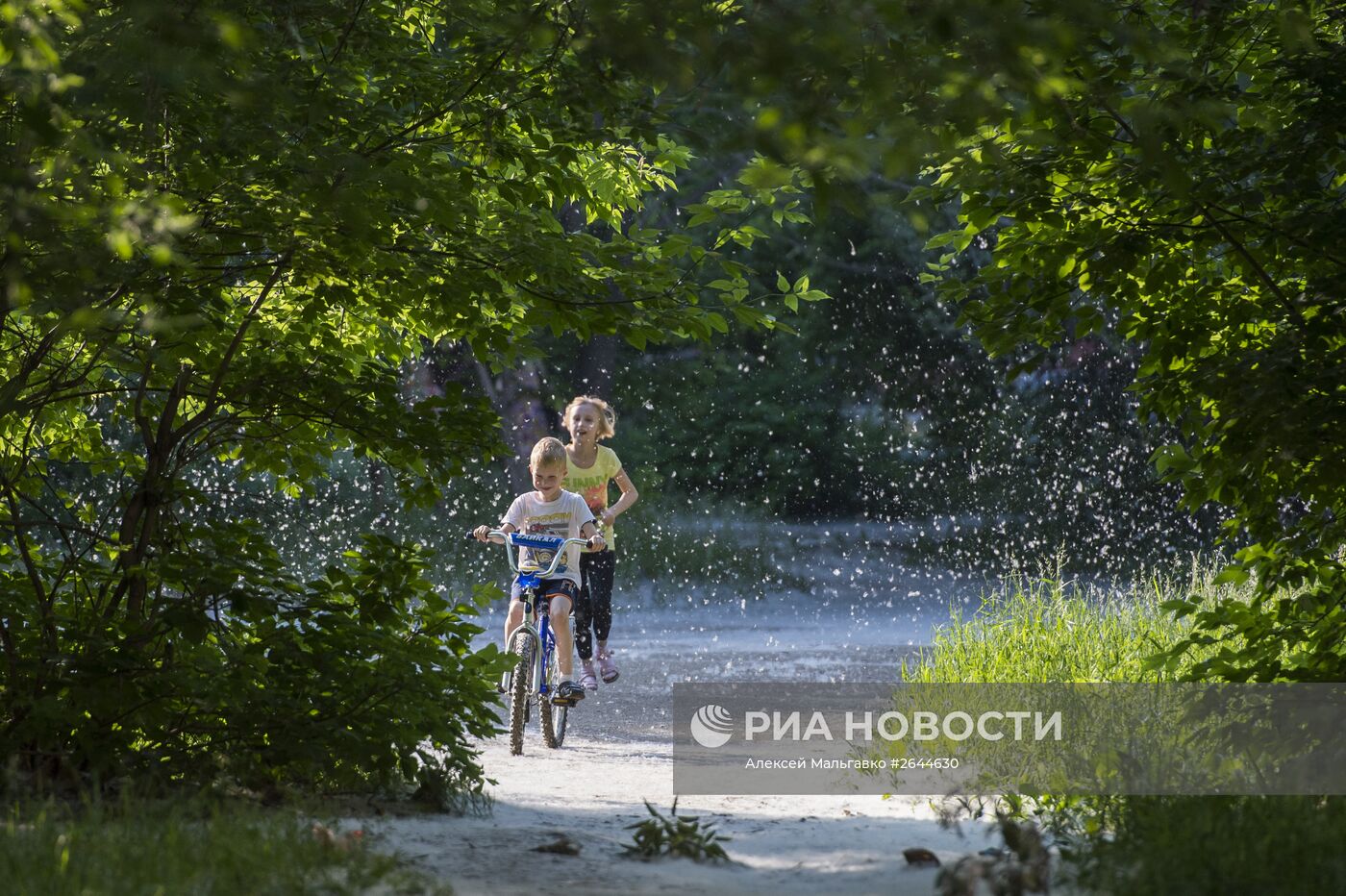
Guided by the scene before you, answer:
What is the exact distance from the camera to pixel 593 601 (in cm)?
938

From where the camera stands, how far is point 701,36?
3.44 m

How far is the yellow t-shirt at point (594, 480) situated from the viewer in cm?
951

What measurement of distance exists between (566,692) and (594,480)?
1.77 meters

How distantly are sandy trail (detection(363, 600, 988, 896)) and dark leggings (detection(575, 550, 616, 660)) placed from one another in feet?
2.07

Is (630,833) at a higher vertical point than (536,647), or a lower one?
lower

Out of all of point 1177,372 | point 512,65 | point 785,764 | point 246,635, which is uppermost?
point 512,65

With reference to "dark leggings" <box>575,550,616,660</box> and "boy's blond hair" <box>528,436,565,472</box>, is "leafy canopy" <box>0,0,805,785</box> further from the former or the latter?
"dark leggings" <box>575,550,616,660</box>

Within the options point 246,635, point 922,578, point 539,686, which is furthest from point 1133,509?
point 246,635

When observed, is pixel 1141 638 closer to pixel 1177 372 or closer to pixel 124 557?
pixel 1177 372

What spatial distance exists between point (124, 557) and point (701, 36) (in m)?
3.51

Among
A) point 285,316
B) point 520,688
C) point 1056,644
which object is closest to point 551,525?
point 520,688

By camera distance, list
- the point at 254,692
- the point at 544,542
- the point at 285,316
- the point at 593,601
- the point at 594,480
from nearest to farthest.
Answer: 1. the point at 254,692
2. the point at 285,316
3. the point at 544,542
4. the point at 593,601
5. the point at 594,480

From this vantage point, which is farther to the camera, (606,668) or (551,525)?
(606,668)

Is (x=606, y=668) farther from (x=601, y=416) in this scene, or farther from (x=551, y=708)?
(x=601, y=416)
